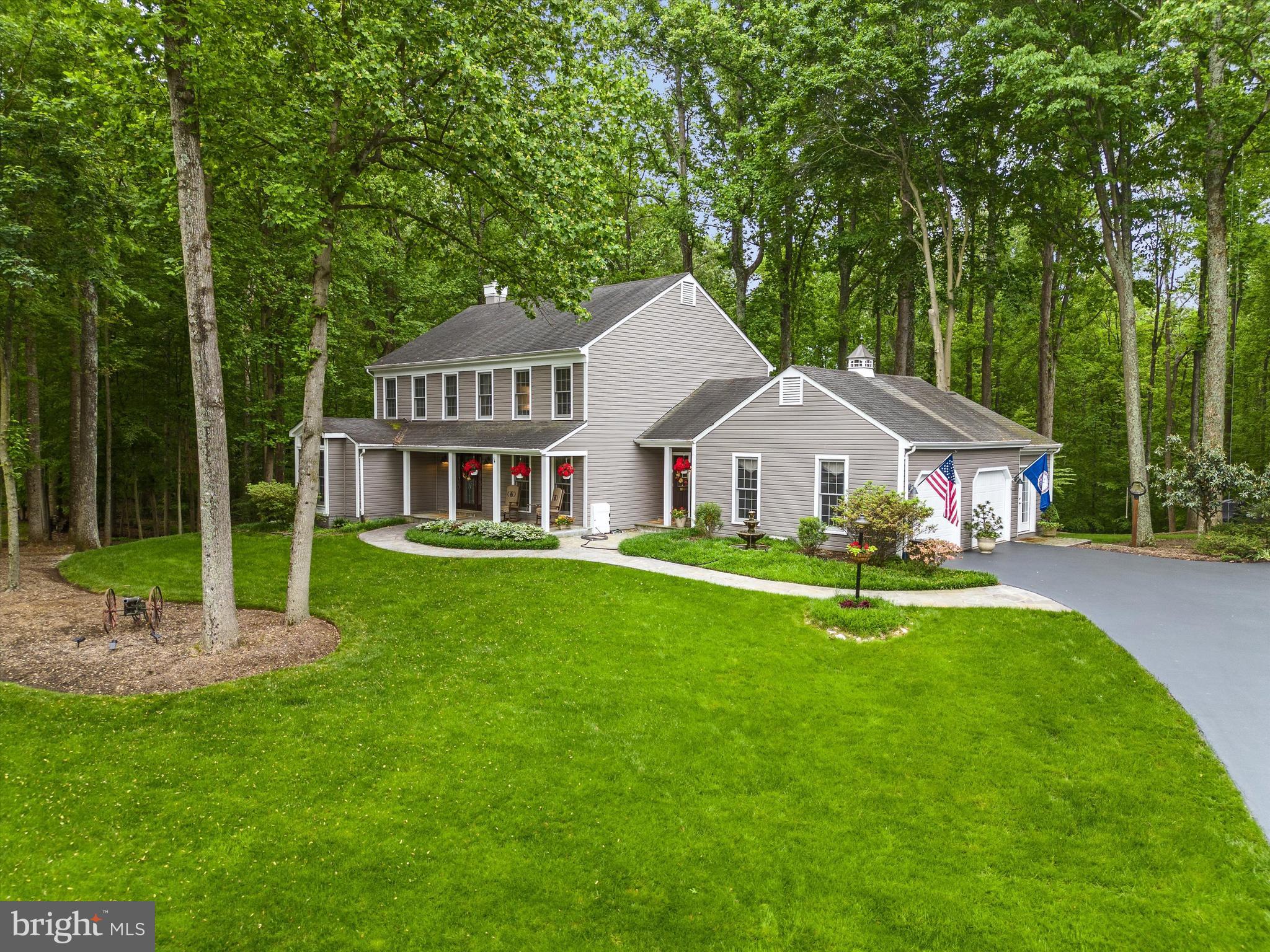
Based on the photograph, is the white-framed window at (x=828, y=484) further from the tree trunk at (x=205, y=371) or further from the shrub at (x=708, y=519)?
the tree trunk at (x=205, y=371)

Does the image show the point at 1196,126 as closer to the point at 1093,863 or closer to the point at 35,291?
the point at 1093,863

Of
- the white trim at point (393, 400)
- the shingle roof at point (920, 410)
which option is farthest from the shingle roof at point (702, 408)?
the white trim at point (393, 400)

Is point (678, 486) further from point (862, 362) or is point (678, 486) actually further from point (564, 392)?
point (862, 362)

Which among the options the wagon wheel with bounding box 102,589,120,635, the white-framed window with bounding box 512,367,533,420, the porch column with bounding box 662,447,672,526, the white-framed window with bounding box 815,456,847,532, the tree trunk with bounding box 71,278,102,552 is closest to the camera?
the wagon wheel with bounding box 102,589,120,635

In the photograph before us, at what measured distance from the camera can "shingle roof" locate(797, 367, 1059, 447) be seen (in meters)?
16.4

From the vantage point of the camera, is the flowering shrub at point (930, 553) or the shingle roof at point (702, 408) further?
the shingle roof at point (702, 408)

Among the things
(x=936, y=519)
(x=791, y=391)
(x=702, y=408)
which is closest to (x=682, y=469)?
(x=702, y=408)

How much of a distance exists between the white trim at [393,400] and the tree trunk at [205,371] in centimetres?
1819

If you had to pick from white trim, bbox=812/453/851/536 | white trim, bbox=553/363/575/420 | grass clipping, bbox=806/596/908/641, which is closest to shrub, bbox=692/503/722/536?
white trim, bbox=812/453/851/536

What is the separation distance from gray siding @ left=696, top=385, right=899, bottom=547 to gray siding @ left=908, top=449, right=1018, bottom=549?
70 centimetres

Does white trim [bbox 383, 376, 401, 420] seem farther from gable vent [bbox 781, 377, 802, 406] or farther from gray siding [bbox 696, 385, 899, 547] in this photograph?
gable vent [bbox 781, 377, 802, 406]

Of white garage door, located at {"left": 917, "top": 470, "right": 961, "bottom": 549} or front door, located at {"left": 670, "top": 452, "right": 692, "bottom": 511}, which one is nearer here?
white garage door, located at {"left": 917, "top": 470, "right": 961, "bottom": 549}

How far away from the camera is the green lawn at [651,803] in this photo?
4926mm

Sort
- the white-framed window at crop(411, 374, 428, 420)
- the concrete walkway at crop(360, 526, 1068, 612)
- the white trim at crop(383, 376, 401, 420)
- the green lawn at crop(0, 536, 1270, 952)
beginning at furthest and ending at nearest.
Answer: the white trim at crop(383, 376, 401, 420)
the white-framed window at crop(411, 374, 428, 420)
the concrete walkway at crop(360, 526, 1068, 612)
the green lawn at crop(0, 536, 1270, 952)
